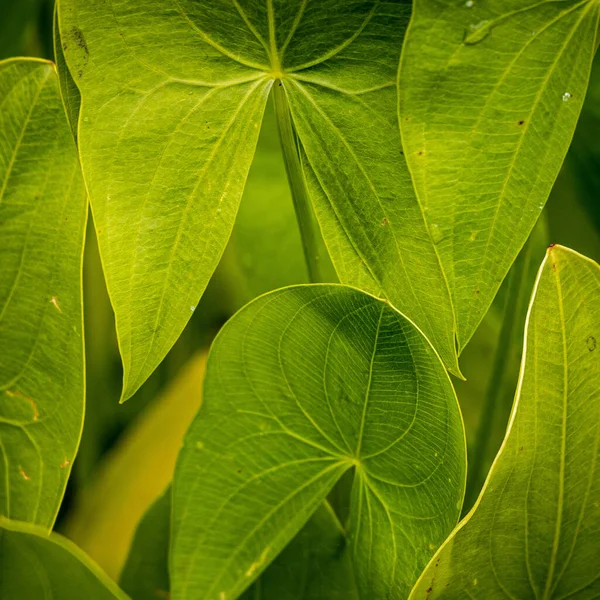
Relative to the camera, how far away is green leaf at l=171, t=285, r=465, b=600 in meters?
0.28

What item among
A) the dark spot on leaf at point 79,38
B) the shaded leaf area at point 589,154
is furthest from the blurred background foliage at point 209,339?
the dark spot on leaf at point 79,38

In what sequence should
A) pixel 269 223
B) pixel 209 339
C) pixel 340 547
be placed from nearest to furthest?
pixel 340 547, pixel 269 223, pixel 209 339

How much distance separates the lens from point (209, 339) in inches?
24.4

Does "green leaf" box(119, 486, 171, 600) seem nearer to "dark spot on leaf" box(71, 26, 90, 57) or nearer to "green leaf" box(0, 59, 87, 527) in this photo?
"green leaf" box(0, 59, 87, 527)

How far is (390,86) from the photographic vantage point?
282 mm

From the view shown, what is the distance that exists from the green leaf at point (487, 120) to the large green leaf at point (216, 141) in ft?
0.06

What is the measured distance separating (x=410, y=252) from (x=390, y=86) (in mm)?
73

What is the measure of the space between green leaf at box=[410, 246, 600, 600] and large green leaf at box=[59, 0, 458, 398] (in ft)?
0.13

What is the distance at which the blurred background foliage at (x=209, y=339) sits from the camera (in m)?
0.46

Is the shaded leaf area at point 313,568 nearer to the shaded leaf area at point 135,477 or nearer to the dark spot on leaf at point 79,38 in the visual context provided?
the shaded leaf area at point 135,477

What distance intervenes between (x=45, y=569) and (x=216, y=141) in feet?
0.74

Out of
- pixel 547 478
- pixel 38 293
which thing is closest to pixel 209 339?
pixel 38 293

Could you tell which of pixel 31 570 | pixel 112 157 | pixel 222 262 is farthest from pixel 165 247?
pixel 222 262

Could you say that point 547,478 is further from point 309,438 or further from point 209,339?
point 209,339
